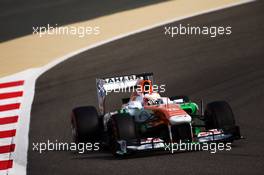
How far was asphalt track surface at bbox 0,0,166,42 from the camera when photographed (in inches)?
1005

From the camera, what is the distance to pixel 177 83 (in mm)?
18516

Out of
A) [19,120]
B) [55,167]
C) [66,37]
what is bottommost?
[55,167]

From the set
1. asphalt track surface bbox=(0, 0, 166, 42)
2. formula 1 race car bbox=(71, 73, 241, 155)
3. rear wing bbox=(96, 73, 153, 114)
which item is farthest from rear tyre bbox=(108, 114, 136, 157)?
asphalt track surface bbox=(0, 0, 166, 42)

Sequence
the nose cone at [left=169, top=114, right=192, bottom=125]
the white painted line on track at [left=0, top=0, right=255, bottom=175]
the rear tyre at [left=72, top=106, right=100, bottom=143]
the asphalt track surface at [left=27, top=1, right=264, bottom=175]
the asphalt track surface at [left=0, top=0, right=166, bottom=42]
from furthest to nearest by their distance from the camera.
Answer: the asphalt track surface at [left=0, top=0, right=166, bottom=42]
the rear tyre at [left=72, top=106, right=100, bottom=143]
the white painted line on track at [left=0, top=0, right=255, bottom=175]
the nose cone at [left=169, top=114, right=192, bottom=125]
the asphalt track surface at [left=27, top=1, right=264, bottom=175]

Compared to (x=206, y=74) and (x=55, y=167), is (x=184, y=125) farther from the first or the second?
(x=206, y=74)

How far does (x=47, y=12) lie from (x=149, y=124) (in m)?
14.2

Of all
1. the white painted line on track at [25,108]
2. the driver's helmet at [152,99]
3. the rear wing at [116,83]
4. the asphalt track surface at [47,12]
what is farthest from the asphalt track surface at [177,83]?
the asphalt track surface at [47,12]

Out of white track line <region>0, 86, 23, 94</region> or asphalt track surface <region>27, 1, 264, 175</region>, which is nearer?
asphalt track surface <region>27, 1, 264, 175</region>

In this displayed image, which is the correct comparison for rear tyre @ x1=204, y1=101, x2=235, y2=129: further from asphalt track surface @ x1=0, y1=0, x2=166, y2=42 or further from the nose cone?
asphalt track surface @ x1=0, y1=0, x2=166, y2=42

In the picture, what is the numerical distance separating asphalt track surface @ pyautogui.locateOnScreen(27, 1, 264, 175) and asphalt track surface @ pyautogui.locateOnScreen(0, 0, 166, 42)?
2821 millimetres

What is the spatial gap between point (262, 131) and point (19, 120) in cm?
479

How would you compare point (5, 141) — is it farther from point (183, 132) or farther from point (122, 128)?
point (183, 132)

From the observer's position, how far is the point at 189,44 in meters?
22.3

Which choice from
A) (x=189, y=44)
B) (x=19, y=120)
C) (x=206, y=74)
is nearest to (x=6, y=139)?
(x=19, y=120)
